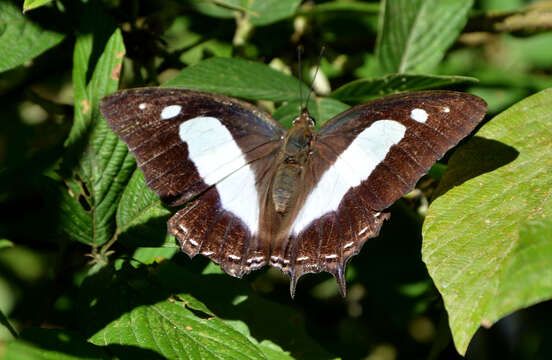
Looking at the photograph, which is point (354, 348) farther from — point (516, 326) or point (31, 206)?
point (31, 206)

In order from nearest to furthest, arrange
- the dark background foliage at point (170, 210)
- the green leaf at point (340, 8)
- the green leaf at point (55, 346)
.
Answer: the green leaf at point (55, 346), the dark background foliage at point (170, 210), the green leaf at point (340, 8)

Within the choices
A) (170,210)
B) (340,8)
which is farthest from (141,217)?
(340,8)

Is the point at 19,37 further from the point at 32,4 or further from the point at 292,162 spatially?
the point at 292,162

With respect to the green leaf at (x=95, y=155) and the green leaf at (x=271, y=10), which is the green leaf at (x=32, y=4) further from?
the green leaf at (x=271, y=10)

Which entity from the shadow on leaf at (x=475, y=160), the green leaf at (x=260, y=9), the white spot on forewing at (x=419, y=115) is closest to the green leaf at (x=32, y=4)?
the green leaf at (x=260, y=9)

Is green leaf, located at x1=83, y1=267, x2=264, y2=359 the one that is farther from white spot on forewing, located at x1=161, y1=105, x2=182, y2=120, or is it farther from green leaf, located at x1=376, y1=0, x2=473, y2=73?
green leaf, located at x1=376, y1=0, x2=473, y2=73

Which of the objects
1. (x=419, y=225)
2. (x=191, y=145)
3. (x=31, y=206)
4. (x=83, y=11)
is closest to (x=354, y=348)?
(x=419, y=225)
